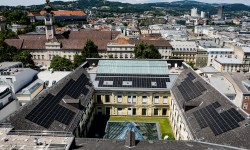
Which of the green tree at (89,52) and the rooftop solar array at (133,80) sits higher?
the green tree at (89,52)

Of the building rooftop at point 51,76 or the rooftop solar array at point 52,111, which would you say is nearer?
the rooftop solar array at point 52,111

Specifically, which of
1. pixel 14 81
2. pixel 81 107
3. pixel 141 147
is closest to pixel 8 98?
pixel 14 81

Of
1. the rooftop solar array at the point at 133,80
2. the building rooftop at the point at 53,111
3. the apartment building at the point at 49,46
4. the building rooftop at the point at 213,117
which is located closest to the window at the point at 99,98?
the rooftop solar array at the point at 133,80

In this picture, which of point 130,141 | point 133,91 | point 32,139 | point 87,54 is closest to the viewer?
point 32,139

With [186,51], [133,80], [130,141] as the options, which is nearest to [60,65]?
[133,80]

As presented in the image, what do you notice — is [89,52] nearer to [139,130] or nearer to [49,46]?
[49,46]

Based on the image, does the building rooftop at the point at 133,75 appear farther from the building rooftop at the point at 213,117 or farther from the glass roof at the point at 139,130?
the building rooftop at the point at 213,117

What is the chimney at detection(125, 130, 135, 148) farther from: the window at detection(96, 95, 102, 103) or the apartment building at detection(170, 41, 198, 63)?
the apartment building at detection(170, 41, 198, 63)
